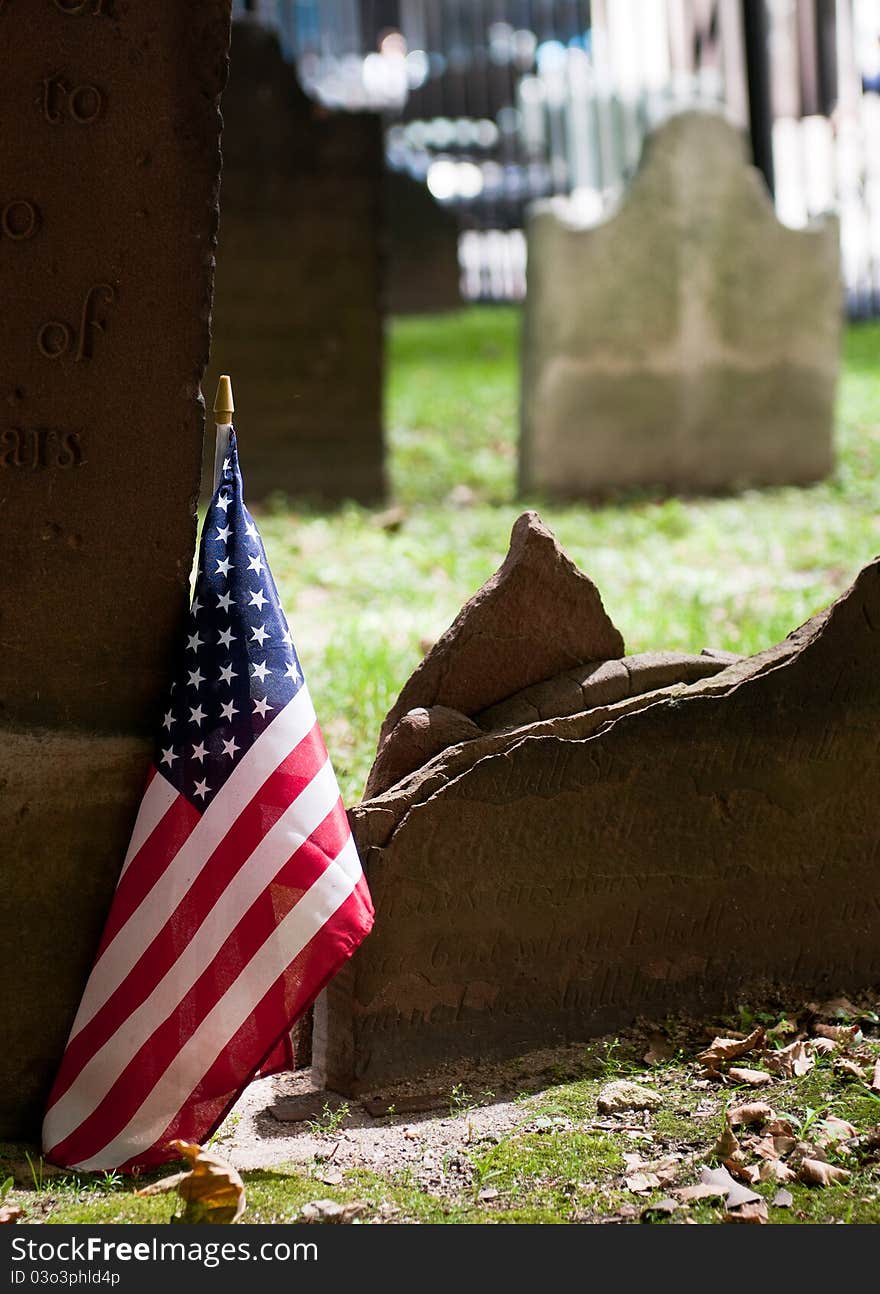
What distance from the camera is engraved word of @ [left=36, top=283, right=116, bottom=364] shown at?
2.95 m

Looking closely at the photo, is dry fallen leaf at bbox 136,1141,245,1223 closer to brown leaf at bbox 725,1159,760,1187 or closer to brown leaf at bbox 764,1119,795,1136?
brown leaf at bbox 725,1159,760,1187

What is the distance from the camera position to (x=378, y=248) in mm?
8703

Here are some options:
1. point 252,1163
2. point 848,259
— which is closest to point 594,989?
point 252,1163

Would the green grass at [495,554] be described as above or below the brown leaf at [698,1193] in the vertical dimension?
above

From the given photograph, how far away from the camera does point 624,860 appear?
11.3 feet

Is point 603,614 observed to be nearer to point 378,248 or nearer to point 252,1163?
point 252,1163

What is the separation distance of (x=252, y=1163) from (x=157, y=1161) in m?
0.20

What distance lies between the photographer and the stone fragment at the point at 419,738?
3.37m

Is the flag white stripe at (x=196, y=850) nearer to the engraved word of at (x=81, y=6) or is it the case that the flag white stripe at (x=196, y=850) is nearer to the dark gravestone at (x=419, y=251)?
the engraved word of at (x=81, y=6)

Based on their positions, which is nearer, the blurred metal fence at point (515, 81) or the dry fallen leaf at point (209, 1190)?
the dry fallen leaf at point (209, 1190)

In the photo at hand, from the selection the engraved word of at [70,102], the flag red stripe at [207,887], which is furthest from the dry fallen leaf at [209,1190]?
the engraved word of at [70,102]

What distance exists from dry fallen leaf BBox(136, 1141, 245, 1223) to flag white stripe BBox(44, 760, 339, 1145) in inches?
14.2

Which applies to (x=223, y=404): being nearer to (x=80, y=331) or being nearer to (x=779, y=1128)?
(x=80, y=331)

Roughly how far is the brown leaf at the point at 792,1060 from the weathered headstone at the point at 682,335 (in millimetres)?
5793
